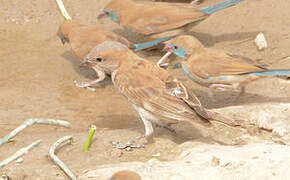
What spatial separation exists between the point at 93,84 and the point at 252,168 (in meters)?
3.68

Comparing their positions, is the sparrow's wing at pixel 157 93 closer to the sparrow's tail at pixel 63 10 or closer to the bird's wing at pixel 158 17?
the bird's wing at pixel 158 17

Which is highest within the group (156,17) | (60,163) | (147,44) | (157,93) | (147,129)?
(157,93)

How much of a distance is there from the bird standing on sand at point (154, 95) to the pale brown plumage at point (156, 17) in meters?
2.24

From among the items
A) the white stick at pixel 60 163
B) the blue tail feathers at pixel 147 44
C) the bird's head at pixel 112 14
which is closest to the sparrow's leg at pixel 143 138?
the white stick at pixel 60 163

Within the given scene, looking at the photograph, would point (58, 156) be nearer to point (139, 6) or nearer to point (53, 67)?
point (53, 67)

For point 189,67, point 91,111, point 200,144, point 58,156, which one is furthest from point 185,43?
point 58,156

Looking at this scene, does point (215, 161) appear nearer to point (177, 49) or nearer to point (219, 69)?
point (219, 69)

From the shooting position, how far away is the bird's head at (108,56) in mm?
5398

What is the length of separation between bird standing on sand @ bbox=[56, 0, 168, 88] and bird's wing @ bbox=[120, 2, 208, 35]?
268mm

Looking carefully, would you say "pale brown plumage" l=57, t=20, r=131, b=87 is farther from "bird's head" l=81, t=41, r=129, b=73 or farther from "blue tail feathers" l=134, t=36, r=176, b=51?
"bird's head" l=81, t=41, r=129, b=73

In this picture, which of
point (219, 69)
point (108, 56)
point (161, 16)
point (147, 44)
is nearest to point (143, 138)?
point (108, 56)

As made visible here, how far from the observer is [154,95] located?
15.6 ft

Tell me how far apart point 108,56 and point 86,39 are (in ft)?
5.94

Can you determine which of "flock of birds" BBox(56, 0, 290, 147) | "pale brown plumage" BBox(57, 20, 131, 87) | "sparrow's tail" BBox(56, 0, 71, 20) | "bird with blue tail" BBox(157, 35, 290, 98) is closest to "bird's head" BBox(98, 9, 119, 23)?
"flock of birds" BBox(56, 0, 290, 147)
